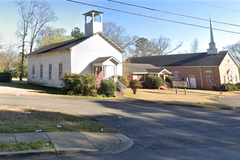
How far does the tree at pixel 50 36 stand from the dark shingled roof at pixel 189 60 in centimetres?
1969

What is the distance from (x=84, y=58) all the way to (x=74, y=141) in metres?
16.0

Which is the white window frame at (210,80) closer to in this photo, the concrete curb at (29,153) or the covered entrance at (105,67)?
the covered entrance at (105,67)

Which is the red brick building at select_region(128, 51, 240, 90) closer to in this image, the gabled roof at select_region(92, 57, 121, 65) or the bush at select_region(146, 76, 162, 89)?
the bush at select_region(146, 76, 162, 89)

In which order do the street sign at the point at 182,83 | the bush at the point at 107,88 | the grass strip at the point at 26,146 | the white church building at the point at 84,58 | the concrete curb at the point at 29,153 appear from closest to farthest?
the concrete curb at the point at 29,153
the grass strip at the point at 26,146
the bush at the point at 107,88
the white church building at the point at 84,58
the street sign at the point at 182,83

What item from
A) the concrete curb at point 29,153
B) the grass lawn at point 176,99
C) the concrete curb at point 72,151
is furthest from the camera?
the grass lawn at point 176,99

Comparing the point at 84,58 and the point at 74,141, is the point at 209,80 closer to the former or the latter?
the point at 84,58

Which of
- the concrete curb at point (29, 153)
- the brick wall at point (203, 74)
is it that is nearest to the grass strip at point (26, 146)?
the concrete curb at point (29, 153)

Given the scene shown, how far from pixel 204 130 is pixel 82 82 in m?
11.3

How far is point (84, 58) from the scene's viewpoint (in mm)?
20609

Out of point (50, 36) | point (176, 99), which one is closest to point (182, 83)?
point (176, 99)

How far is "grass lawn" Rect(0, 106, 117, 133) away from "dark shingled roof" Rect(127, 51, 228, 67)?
25.3 m

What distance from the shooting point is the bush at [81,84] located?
16703mm

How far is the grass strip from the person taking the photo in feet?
14.5

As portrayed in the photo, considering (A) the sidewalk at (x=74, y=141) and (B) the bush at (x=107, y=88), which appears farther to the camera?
(B) the bush at (x=107, y=88)
